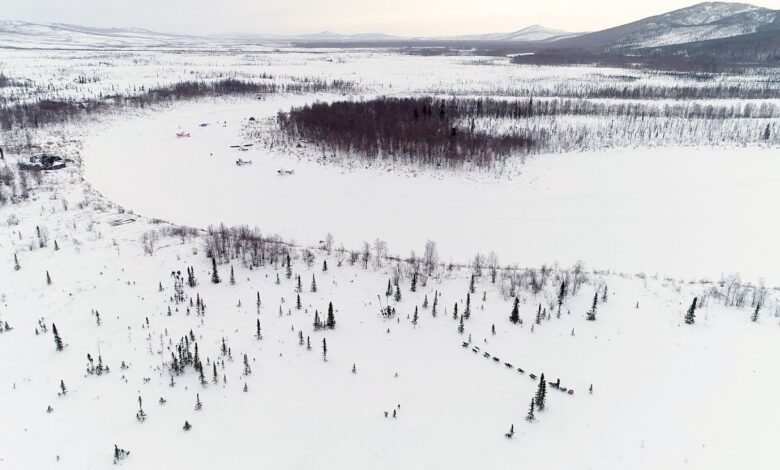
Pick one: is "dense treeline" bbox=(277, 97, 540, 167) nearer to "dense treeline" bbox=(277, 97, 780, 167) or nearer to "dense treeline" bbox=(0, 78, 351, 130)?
"dense treeline" bbox=(277, 97, 780, 167)

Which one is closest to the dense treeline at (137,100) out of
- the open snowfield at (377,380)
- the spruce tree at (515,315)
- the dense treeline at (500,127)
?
the dense treeline at (500,127)

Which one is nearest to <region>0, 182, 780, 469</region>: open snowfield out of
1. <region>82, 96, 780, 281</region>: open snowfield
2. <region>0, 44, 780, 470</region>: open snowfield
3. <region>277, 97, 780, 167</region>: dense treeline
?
<region>0, 44, 780, 470</region>: open snowfield

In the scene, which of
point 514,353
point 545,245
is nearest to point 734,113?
point 545,245

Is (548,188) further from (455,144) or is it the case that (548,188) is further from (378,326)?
(378,326)

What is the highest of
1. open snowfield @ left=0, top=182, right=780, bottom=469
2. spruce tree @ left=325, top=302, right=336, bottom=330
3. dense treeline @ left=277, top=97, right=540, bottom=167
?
dense treeline @ left=277, top=97, right=540, bottom=167

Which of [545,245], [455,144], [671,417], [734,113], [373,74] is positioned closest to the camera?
[671,417]

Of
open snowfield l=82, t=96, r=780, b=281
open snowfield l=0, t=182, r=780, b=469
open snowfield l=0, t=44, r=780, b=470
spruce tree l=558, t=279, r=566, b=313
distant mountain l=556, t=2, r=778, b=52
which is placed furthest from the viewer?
distant mountain l=556, t=2, r=778, b=52
